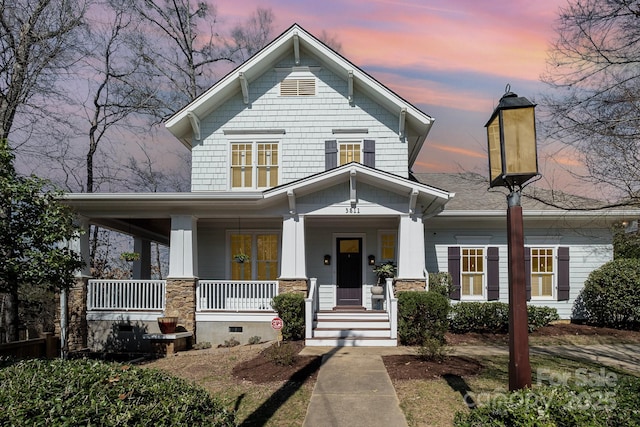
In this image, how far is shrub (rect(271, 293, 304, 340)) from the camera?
11938mm

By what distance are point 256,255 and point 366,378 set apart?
7515 mm

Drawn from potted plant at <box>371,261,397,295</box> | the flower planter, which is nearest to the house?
potted plant at <box>371,261,397,295</box>

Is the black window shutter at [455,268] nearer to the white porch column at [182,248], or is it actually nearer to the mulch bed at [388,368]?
the mulch bed at [388,368]

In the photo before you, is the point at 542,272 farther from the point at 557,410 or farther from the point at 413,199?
the point at 557,410

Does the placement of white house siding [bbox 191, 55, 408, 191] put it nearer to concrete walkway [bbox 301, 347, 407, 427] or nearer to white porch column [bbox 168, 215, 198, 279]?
white porch column [bbox 168, 215, 198, 279]

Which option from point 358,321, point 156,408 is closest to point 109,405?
point 156,408

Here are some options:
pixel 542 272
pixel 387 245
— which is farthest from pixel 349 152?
pixel 542 272

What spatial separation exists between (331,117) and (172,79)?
45.8 ft

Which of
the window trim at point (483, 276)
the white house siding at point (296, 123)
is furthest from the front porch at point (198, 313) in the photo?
the window trim at point (483, 276)

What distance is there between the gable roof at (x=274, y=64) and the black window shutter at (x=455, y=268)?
155 inches

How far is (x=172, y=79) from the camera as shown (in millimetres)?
25203

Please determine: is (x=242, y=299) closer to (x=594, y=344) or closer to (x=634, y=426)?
(x=594, y=344)

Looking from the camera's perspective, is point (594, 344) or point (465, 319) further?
point (465, 319)

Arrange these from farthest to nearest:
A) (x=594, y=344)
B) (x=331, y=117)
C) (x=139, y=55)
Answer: (x=139, y=55) < (x=331, y=117) < (x=594, y=344)
